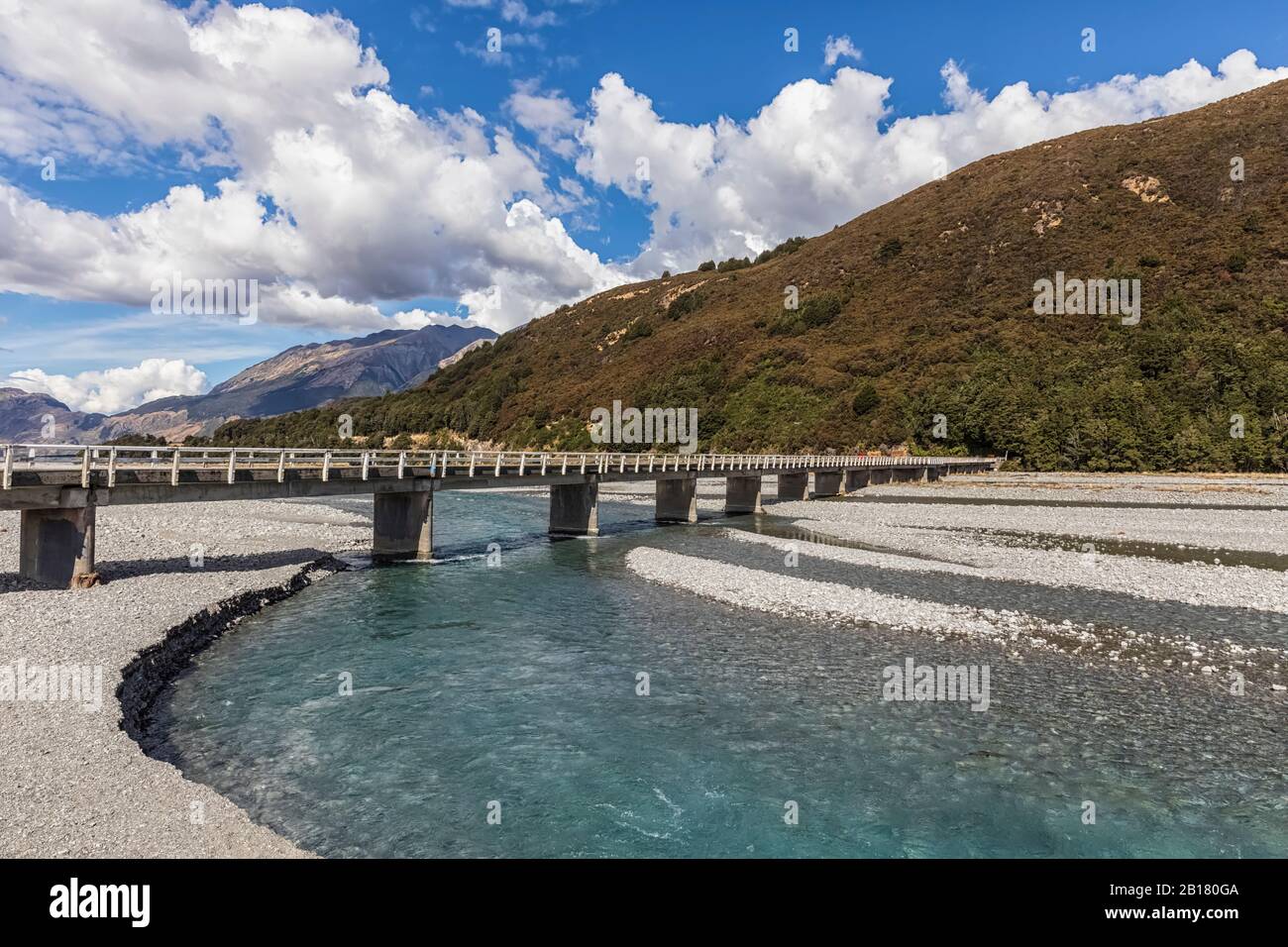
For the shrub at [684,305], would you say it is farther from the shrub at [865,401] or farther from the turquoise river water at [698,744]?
the turquoise river water at [698,744]

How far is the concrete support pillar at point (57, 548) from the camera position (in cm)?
2102

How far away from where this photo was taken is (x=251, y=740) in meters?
13.0

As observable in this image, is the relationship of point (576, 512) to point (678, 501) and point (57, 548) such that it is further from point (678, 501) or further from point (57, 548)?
point (57, 548)

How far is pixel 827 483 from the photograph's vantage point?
76.4 m

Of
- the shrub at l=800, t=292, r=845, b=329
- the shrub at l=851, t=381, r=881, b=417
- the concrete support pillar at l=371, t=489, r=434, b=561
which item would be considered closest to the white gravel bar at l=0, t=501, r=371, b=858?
the concrete support pillar at l=371, t=489, r=434, b=561

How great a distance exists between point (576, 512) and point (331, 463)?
17.7 metres

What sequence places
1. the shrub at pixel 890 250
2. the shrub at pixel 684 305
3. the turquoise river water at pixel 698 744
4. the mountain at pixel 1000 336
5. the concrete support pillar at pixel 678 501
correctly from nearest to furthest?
1. the turquoise river water at pixel 698 744
2. the concrete support pillar at pixel 678 501
3. the mountain at pixel 1000 336
4. the shrub at pixel 890 250
5. the shrub at pixel 684 305

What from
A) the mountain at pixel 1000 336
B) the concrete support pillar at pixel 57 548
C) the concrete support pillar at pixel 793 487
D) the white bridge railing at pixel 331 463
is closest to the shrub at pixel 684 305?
the mountain at pixel 1000 336

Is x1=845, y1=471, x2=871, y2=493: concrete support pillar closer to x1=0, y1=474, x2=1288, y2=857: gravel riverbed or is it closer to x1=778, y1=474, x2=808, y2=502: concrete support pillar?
x1=778, y1=474, x2=808, y2=502: concrete support pillar

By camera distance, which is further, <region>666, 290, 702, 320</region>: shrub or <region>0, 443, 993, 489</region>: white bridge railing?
<region>666, 290, 702, 320</region>: shrub

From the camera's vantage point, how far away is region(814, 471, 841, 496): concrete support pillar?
75.8m

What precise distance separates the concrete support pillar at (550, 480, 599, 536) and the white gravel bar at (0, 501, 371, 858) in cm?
1573

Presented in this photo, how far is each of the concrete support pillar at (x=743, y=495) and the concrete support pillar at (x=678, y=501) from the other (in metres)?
8.74
